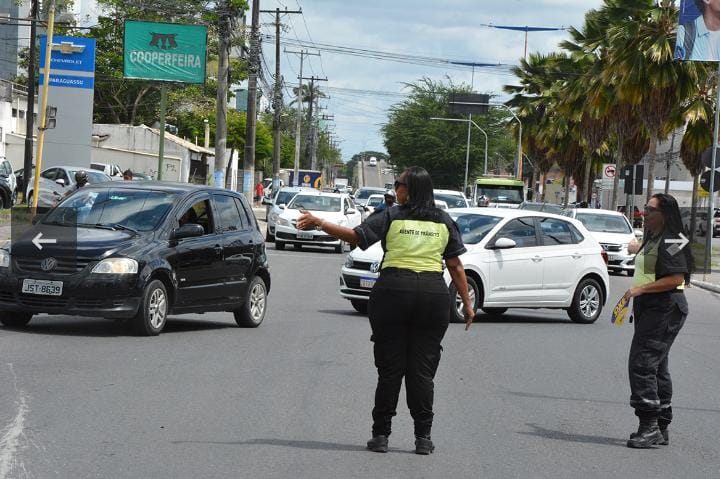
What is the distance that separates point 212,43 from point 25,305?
6406 centimetres

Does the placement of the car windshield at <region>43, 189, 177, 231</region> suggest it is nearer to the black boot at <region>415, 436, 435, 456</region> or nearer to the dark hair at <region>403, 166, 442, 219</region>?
the dark hair at <region>403, 166, 442, 219</region>

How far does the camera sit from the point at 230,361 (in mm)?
11266

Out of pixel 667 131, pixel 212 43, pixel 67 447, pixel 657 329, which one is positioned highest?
pixel 212 43

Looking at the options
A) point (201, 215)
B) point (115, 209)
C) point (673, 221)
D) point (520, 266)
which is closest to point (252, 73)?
point (520, 266)

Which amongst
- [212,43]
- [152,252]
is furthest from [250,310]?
[212,43]

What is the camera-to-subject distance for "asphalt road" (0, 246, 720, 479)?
7078 millimetres

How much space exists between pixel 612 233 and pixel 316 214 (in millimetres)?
8055

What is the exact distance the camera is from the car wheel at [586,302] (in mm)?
17391

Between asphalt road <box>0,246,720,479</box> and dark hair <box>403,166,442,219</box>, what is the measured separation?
58.6 inches

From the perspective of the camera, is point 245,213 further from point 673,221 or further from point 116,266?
point 673,221

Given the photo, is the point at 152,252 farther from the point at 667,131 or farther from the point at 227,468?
the point at 667,131

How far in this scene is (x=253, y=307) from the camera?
575 inches

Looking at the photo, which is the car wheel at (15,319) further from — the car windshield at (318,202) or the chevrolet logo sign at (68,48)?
the chevrolet logo sign at (68,48)

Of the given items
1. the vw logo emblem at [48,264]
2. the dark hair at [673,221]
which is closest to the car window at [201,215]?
the vw logo emblem at [48,264]
